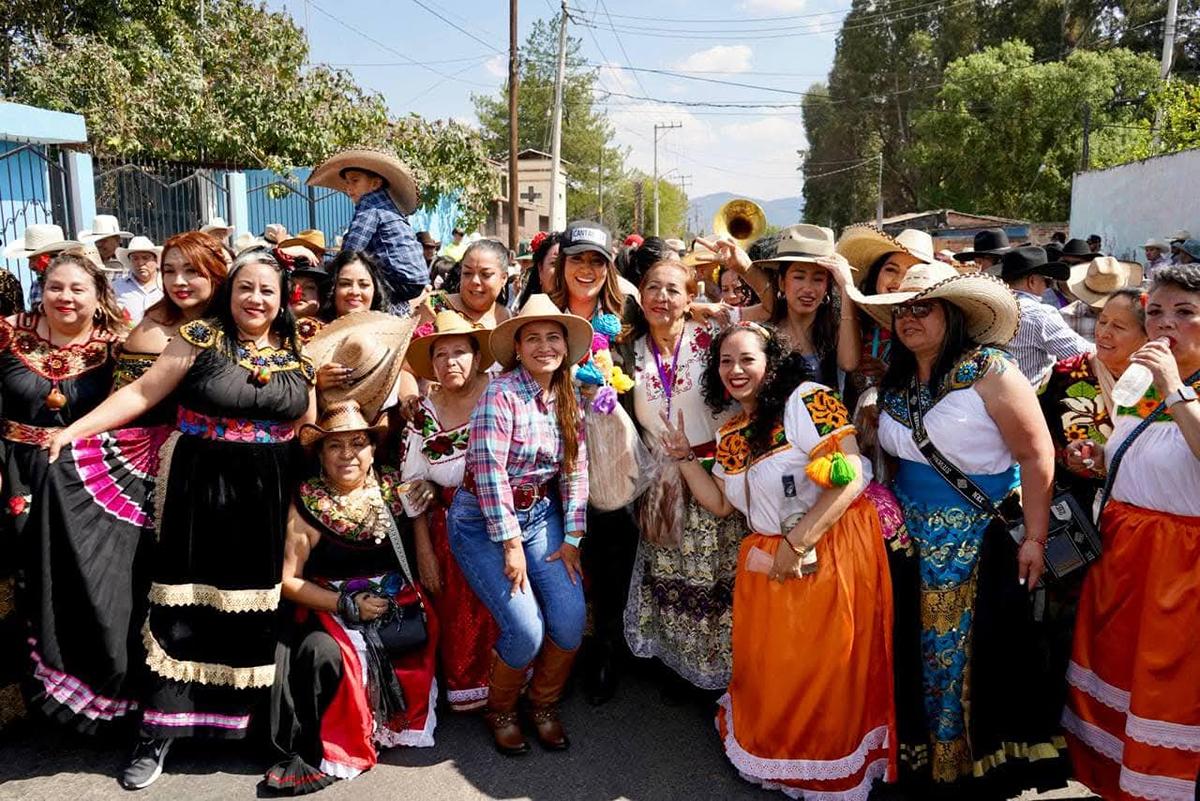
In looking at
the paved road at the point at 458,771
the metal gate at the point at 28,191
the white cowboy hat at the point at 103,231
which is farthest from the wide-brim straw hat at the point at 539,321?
the metal gate at the point at 28,191

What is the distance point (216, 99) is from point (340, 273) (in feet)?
42.7

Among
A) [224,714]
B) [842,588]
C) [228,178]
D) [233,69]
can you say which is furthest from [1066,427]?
[233,69]

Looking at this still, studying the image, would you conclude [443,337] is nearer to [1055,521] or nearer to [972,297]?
[972,297]

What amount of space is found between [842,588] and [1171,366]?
51.8 inches

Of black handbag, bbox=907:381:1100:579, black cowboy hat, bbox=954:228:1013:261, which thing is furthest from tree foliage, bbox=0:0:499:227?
black handbag, bbox=907:381:1100:579

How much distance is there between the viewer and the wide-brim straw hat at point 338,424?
11.6ft

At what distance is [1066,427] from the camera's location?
11.5ft

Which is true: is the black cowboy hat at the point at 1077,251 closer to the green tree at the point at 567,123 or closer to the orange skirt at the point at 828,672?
the orange skirt at the point at 828,672

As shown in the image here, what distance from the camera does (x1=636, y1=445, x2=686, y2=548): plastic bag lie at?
3738 mm

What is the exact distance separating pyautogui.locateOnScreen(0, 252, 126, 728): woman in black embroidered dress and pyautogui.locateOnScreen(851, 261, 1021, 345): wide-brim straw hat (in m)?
3.33

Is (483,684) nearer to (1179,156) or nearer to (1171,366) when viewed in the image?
(1171,366)

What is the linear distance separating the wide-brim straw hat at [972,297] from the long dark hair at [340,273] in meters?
2.66

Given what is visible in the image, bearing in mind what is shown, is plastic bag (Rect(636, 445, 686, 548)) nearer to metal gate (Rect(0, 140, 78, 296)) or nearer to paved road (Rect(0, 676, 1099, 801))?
paved road (Rect(0, 676, 1099, 801))

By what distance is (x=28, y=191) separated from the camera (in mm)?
9172
